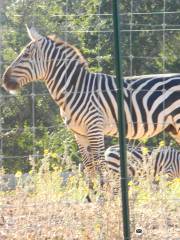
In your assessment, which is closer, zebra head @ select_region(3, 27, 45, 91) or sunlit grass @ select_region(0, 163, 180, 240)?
sunlit grass @ select_region(0, 163, 180, 240)

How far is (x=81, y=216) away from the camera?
6.75 meters

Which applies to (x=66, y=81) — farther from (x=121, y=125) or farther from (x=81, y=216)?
(x=121, y=125)

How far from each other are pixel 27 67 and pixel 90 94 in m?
0.79

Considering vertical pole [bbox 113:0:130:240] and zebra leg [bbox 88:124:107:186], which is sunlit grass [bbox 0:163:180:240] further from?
zebra leg [bbox 88:124:107:186]

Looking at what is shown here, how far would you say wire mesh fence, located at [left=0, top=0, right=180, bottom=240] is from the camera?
6.75m

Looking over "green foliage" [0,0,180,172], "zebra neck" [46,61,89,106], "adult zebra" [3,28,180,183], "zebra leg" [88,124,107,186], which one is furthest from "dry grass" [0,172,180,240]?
"green foliage" [0,0,180,172]

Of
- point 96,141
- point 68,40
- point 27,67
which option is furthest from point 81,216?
point 68,40

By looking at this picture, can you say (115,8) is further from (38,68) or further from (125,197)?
(38,68)

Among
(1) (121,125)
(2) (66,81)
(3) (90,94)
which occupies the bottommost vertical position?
(1) (121,125)

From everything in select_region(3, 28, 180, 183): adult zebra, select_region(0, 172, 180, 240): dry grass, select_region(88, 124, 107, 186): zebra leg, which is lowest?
select_region(0, 172, 180, 240): dry grass

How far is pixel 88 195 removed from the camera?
7.76 meters

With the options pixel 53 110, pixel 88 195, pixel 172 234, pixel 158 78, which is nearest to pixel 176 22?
pixel 53 110

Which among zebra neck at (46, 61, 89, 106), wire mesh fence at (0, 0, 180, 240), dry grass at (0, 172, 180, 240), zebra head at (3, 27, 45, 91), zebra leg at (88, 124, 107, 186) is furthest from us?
zebra neck at (46, 61, 89, 106)

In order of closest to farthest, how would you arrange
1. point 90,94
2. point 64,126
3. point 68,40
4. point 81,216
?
point 81,216 → point 90,94 → point 64,126 → point 68,40
